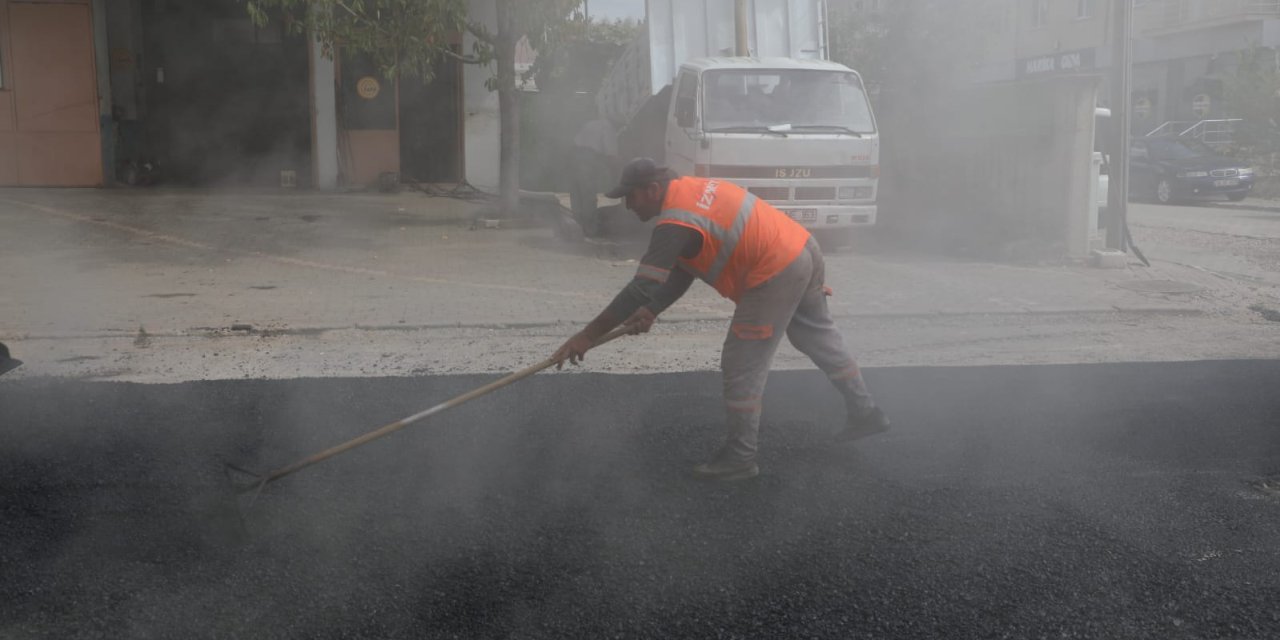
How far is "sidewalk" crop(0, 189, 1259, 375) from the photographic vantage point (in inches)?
256

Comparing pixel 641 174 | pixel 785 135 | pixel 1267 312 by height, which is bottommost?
pixel 1267 312

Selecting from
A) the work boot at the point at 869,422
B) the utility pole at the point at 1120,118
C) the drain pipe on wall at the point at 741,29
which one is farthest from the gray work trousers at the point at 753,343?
the drain pipe on wall at the point at 741,29

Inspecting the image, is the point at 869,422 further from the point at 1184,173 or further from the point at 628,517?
the point at 1184,173

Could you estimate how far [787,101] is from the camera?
9133mm

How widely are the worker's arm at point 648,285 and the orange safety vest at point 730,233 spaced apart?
0.12 ft

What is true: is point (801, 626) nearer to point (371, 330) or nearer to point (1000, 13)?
point (371, 330)

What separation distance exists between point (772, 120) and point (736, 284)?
5.49m

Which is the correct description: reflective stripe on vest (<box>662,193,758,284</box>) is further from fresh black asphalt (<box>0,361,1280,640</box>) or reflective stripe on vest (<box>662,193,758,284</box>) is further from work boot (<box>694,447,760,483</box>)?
fresh black asphalt (<box>0,361,1280,640</box>)

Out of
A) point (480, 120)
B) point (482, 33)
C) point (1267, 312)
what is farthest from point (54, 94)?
point (1267, 312)

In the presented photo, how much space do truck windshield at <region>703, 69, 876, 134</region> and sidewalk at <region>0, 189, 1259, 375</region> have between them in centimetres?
113

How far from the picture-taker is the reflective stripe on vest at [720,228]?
3514 mm

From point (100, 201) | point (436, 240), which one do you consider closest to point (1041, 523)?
point (436, 240)

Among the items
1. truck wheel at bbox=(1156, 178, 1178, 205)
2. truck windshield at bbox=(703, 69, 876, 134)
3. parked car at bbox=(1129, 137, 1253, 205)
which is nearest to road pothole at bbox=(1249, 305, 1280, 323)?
truck windshield at bbox=(703, 69, 876, 134)

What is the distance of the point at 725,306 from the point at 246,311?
2890 mm
